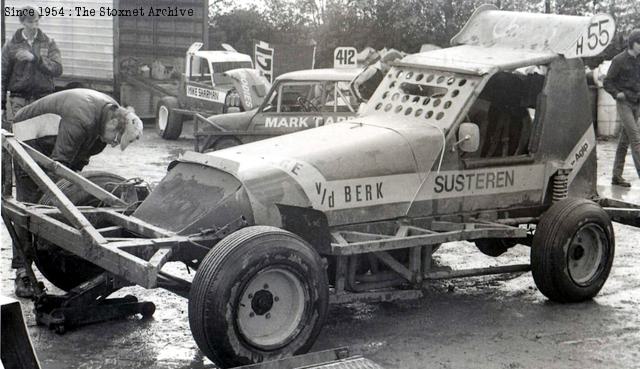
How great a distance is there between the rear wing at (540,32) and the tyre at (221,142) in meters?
5.44

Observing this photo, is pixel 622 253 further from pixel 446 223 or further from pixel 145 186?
pixel 145 186

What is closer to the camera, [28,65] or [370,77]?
[370,77]

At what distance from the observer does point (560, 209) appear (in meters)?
6.26

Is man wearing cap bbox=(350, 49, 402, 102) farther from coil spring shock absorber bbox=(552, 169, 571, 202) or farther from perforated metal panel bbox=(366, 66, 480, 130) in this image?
coil spring shock absorber bbox=(552, 169, 571, 202)

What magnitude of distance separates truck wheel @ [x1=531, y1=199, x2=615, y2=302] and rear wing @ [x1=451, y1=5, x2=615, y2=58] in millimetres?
1184

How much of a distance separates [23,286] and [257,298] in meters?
2.17

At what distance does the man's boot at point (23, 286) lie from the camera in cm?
625

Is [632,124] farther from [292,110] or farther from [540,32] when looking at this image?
[540,32]

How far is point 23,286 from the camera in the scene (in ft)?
20.6

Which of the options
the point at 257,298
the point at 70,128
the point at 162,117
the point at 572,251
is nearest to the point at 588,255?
the point at 572,251

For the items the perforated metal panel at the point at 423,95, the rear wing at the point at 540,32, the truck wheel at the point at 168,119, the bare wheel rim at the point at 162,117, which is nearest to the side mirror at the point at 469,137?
the perforated metal panel at the point at 423,95

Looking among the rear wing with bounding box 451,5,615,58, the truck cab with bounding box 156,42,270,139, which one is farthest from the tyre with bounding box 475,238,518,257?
the truck cab with bounding box 156,42,270,139

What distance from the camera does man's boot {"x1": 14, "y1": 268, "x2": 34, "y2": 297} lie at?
6254 mm

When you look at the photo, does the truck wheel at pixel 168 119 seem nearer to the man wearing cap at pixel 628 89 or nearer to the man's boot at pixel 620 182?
the man's boot at pixel 620 182
